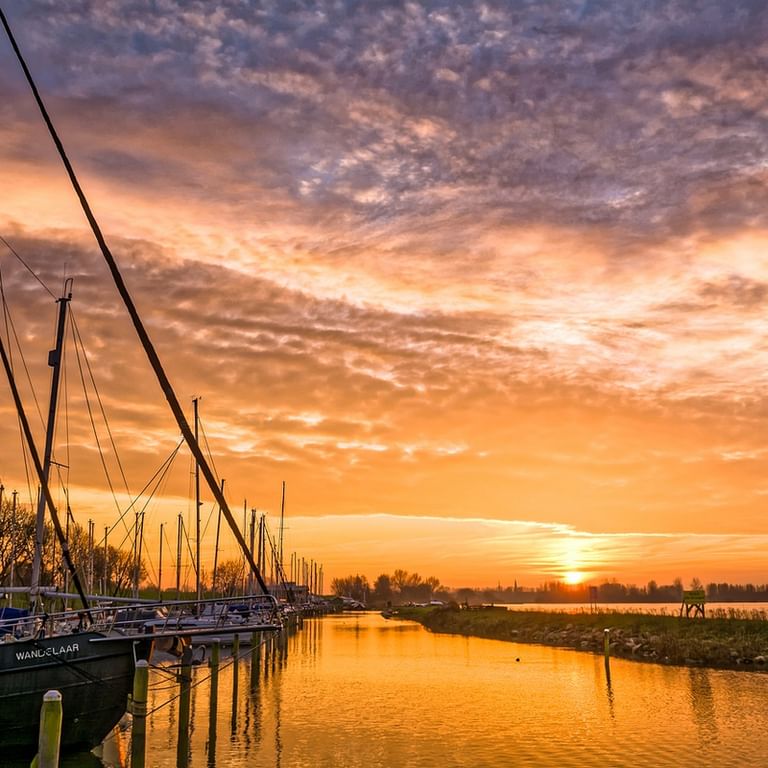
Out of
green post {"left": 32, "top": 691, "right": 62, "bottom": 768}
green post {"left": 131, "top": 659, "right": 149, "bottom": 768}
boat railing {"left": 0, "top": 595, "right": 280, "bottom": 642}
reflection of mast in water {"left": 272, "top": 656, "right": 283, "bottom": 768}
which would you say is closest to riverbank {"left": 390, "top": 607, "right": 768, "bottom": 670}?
reflection of mast in water {"left": 272, "top": 656, "right": 283, "bottom": 768}

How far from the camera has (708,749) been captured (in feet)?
109

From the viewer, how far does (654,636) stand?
2965 inches

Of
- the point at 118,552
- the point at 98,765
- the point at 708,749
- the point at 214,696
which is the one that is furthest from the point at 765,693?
the point at 118,552

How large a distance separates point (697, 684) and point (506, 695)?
13.2m

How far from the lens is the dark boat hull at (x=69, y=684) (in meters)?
28.4

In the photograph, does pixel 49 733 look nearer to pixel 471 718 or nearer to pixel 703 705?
pixel 471 718

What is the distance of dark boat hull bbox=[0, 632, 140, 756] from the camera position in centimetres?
2838

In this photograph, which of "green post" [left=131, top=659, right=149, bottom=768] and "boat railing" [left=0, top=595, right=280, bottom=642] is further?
"boat railing" [left=0, top=595, right=280, bottom=642]

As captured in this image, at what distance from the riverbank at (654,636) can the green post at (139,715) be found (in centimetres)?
4918

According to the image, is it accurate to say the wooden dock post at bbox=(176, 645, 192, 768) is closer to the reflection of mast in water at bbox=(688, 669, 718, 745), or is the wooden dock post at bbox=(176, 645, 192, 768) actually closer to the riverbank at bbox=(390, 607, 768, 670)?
the reflection of mast in water at bbox=(688, 669, 718, 745)

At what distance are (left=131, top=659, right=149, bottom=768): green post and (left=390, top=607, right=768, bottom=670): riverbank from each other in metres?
49.2

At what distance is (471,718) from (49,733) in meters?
27.4

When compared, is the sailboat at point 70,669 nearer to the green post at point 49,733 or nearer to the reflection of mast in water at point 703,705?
the green post at point 49,733

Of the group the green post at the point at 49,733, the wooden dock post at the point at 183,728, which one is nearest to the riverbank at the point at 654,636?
the wooden dock post at the point at 183,728
